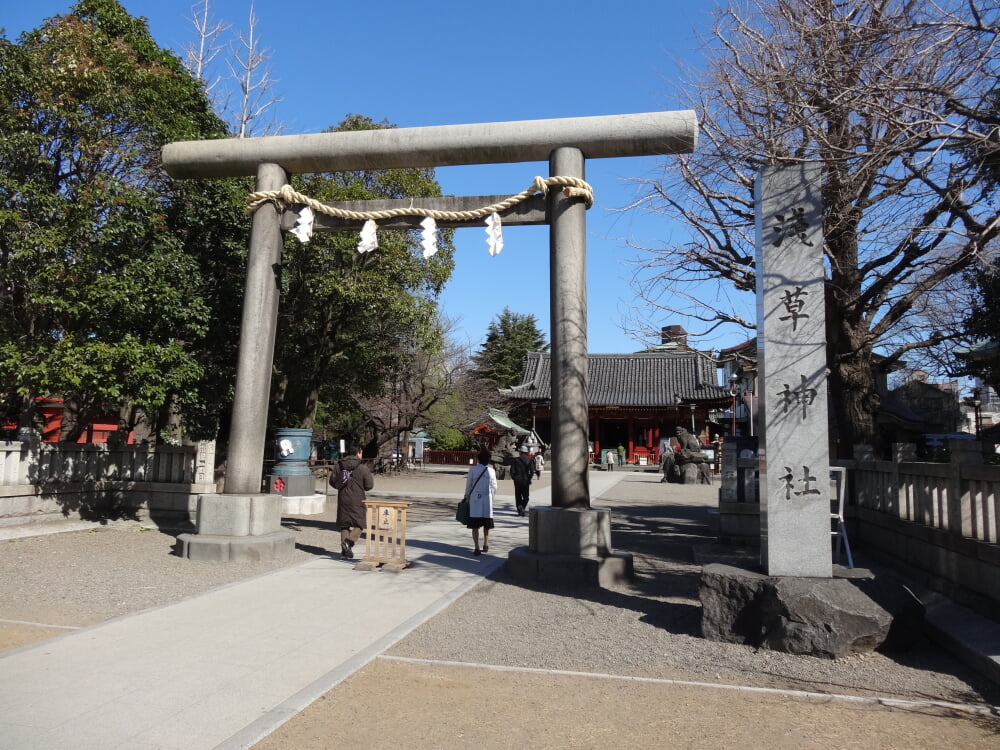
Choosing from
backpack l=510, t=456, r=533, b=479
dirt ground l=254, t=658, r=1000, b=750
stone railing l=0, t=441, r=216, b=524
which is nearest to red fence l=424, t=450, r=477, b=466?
backpack l=510, t=456, r=533, b=479

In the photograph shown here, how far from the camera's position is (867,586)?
5.36 m

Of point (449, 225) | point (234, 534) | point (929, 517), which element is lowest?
point (234, 534)

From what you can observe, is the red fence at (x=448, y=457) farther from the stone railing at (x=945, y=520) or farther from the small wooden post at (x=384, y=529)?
the stone railing at (x=945, y=520)

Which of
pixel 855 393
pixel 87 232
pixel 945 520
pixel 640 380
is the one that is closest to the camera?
pixel 945 520

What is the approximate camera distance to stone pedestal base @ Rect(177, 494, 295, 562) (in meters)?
8.29

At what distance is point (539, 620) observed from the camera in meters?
6.17

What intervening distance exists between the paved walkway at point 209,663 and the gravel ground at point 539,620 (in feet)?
1.38

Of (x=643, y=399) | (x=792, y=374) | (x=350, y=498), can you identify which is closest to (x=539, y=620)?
(x=792, y=374)

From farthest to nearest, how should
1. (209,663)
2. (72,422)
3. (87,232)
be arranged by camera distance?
(72,422) → (87,232) → (209,663)

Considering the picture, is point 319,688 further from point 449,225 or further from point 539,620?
point 449,225

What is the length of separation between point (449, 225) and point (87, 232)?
5582 millimetres

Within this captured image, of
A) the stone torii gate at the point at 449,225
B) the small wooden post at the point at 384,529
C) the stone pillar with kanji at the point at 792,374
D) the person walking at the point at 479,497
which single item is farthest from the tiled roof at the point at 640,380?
the stone pillar with kanji at the point at 792,374

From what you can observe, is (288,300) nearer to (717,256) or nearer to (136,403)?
(136,403)

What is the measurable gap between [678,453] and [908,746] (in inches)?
917
